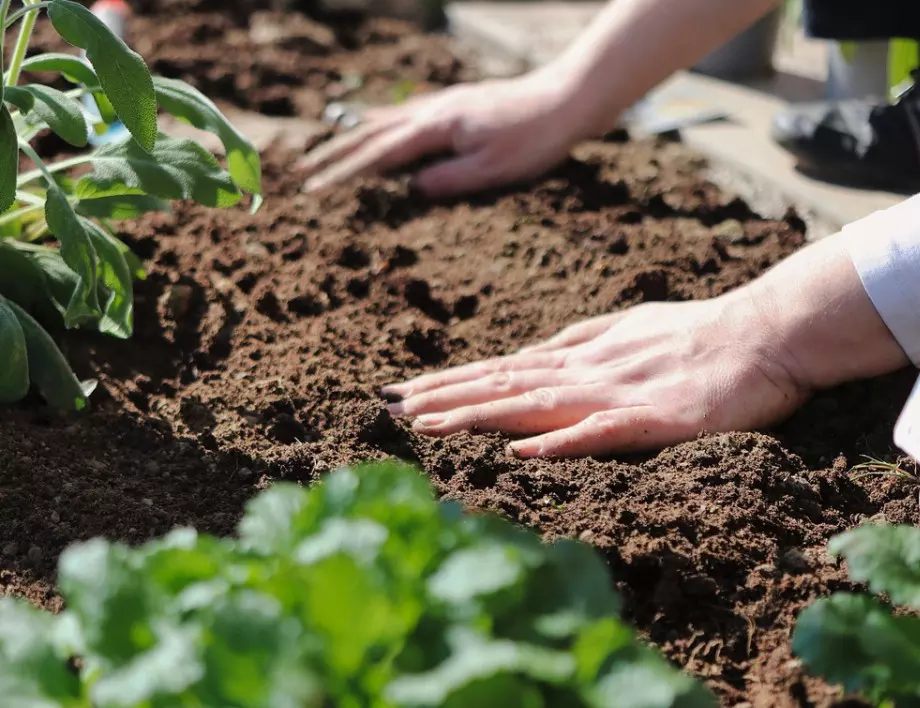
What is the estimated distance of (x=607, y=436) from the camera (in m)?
1.86

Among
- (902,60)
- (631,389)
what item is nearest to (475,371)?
(631,389)

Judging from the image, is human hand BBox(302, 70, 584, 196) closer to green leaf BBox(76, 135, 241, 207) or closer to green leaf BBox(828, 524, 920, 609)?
green leaf BBox(76, 135, 241, 207)

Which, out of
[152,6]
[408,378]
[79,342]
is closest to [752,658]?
[408,378]

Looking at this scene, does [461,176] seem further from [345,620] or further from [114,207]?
[345,620]

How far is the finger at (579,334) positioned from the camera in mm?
A: 2131

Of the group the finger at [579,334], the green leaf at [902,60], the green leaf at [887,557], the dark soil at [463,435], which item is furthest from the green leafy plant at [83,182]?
the green leaf at [902,60]

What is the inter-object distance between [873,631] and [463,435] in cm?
91

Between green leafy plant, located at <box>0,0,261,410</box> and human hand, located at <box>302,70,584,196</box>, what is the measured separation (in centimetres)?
104

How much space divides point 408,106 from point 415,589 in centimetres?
250

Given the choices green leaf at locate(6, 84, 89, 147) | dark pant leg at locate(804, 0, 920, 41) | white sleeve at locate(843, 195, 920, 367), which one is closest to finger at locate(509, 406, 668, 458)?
white sleeve at locate(843, 195, 920, 367)

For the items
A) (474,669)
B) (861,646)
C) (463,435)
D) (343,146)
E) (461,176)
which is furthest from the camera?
(343,146)

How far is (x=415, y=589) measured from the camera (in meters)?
1.01

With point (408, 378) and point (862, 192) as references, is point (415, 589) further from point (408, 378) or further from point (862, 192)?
point (862, 192)

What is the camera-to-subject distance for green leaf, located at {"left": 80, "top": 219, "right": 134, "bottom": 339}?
195cm
